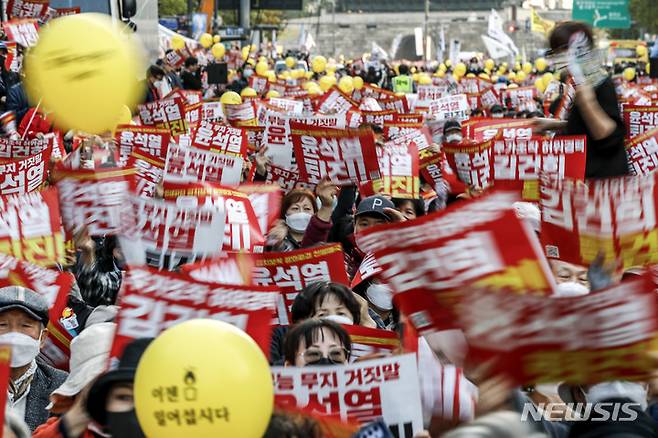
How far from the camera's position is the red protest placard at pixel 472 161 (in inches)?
319

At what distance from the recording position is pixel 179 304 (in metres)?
3.84

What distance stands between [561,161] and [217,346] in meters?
4.13

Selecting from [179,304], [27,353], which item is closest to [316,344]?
[179,304]

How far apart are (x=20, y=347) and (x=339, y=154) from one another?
3.64m

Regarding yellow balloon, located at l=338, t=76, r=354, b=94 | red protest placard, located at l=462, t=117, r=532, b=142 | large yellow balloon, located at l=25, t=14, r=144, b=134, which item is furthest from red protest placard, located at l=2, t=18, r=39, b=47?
large yellow balloon, located at l=25, t=14, r=144, b=134

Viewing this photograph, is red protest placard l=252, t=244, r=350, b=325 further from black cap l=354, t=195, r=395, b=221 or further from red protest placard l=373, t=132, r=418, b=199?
red protest placard l=373, t=132, r=418, b=199

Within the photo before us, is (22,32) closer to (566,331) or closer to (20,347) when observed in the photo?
(20,347)

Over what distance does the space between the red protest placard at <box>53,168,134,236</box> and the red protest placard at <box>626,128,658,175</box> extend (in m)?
3.63

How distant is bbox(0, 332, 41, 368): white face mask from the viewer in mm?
4723

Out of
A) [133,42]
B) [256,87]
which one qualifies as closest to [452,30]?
[256,87]

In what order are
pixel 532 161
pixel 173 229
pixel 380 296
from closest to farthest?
pixel 173 229
pixel 380 296
pixel 532 161

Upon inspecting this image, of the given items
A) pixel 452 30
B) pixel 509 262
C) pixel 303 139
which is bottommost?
pixel 452 30

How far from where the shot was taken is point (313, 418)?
3529mm

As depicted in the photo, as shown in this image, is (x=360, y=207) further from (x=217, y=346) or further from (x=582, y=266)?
(x=217, y=346)
